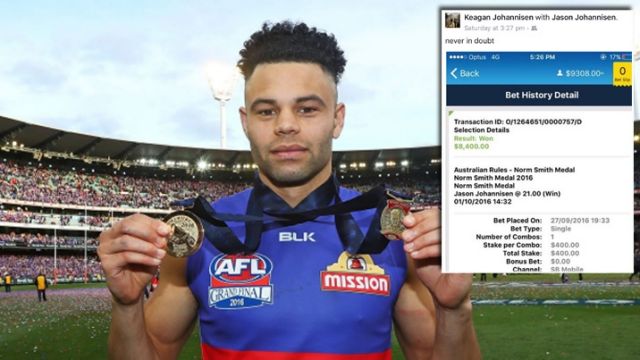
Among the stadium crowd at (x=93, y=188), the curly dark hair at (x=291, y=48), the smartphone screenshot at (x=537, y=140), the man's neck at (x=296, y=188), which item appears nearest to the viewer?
the smartphone screenshot at (x=537, y=140)

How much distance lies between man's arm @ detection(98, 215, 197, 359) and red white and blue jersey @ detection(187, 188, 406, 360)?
0.38 feet

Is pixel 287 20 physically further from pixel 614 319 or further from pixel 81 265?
pixel 81 265

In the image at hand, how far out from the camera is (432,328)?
3076 millimetres

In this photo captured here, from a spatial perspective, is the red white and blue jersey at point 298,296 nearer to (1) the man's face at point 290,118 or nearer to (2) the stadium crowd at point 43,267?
(1) the man's face at point 290,118

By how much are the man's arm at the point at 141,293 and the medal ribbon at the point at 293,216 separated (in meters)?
0.33

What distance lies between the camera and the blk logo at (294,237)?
2986 mm

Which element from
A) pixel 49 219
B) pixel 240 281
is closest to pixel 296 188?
pixel 240 281

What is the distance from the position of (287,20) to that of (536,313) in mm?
16522

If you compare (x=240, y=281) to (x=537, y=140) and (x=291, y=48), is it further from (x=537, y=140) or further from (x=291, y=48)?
(x=537, y=140)

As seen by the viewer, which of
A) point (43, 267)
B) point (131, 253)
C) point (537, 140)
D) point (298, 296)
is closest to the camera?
point (537, 140)

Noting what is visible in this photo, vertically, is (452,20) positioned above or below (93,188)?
above

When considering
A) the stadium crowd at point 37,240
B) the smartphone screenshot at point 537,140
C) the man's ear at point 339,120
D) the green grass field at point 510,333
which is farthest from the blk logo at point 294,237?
the stadium crowd at point 37,240

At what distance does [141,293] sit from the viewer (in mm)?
2613

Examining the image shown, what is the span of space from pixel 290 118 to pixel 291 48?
0.42m
